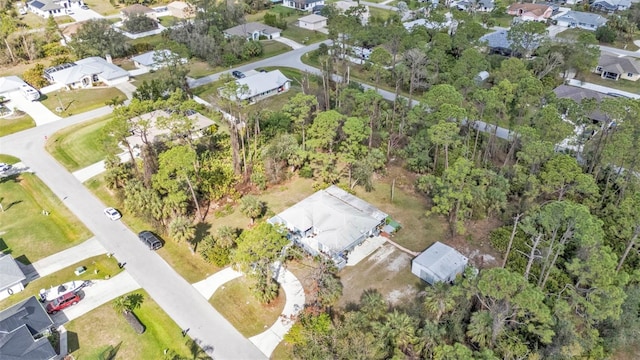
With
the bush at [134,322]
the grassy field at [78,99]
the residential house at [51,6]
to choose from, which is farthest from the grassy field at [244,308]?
the residential house at [51,6]

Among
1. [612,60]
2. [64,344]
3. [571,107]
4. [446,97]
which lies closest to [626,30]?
[612,60]

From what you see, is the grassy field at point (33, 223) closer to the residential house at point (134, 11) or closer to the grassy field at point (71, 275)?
the grassy field at point (71, 275)

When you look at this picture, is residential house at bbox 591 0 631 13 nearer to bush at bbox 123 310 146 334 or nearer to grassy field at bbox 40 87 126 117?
grassy field at bbox 40 87 126 117

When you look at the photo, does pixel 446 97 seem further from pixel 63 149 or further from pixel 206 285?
pixel 63 149

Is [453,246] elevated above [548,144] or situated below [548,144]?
below

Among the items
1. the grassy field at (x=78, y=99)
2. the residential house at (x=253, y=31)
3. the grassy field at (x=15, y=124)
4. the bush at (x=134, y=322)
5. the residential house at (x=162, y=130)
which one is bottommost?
the bush at (x=134, y=322)

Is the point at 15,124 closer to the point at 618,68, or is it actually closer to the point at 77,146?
the point at 77,146

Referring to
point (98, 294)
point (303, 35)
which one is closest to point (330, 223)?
point (98, 294)
